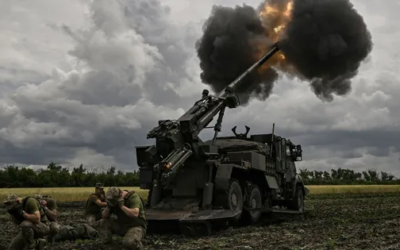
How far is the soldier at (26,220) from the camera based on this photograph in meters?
9.09

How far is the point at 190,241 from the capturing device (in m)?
12.3

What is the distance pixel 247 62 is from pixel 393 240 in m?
11.6

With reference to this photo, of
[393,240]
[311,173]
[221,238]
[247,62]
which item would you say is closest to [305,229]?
[221,238]

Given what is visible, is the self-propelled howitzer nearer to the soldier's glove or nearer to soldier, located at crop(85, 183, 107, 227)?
soldier, located at crop(85, 183, 107, 227)

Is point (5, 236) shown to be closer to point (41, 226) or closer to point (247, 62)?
point (41, 226)

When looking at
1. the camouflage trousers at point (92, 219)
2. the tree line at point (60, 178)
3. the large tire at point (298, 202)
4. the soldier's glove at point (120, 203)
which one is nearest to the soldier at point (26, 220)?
the soldier's glove at point (120, 203)

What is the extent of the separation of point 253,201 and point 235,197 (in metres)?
1.45

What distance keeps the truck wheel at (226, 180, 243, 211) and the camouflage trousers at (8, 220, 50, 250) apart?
616 cm

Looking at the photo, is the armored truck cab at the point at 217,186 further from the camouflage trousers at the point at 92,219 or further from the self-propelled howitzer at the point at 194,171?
the camouflage trousers at the point at 92,219

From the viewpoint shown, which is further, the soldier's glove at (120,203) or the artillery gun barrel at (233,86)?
the artillery gun barrel at (233,86)

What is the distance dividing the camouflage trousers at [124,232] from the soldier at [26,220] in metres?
1.14

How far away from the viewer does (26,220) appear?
9.12 m

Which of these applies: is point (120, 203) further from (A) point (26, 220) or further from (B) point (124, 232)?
(A) point (26, 220)

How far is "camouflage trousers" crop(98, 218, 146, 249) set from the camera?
30.3 ft
